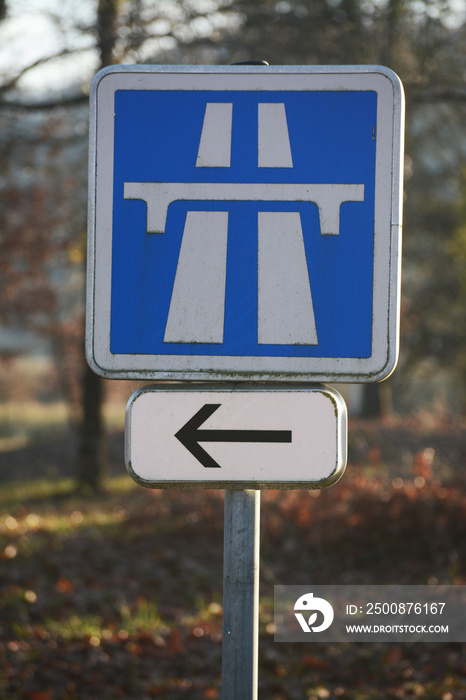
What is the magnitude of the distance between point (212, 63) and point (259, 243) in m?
6.79

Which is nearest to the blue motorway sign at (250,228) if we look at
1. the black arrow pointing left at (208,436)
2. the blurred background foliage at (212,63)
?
the black arrow pointing left at (208,436)


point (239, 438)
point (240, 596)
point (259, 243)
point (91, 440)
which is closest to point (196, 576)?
point (91, 440)

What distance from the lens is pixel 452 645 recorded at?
451 cm

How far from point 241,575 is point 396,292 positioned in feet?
2.62

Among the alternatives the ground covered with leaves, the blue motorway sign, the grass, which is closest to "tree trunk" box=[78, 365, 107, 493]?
the ground covered with leaves

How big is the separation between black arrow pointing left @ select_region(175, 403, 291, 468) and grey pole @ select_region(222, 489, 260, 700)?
5.3 inches

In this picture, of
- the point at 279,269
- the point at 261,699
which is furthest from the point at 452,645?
the point at 279,269

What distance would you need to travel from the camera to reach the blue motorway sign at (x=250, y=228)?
172 cm

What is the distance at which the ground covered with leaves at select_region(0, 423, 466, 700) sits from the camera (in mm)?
4102

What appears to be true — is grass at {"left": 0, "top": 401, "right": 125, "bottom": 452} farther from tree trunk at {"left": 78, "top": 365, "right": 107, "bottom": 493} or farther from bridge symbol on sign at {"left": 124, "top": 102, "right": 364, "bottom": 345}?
bridge symbol on sign at {"left": 124, "top": 102, "right": 364, "bottom": 345}

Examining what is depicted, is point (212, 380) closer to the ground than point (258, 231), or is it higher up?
closer to the ground

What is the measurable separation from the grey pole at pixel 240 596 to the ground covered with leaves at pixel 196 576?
98.1 inches

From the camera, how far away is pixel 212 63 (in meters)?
7.83

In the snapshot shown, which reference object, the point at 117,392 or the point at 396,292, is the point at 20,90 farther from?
the point at 117,392
